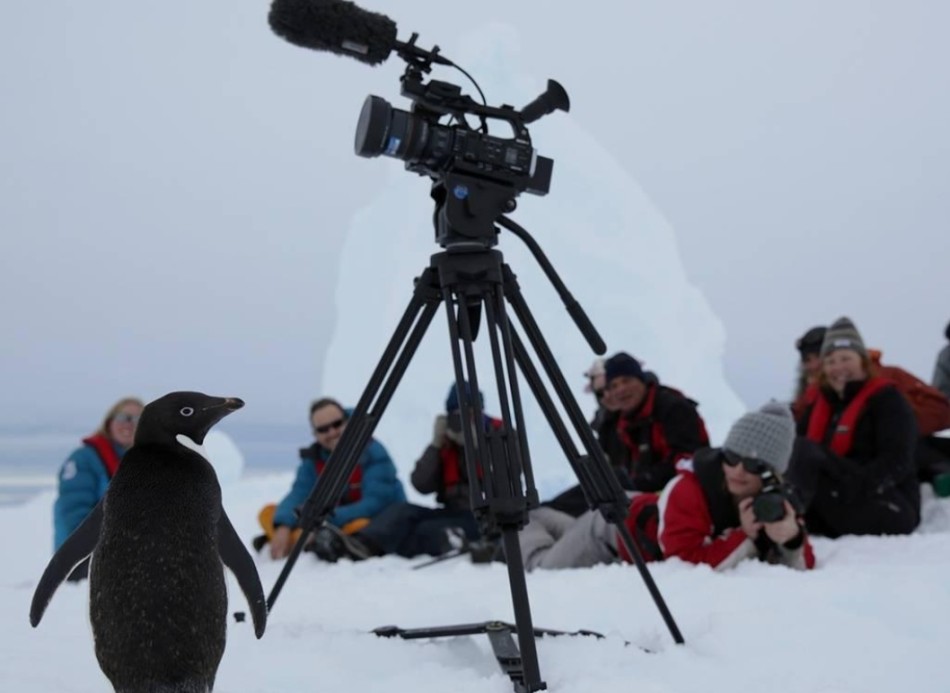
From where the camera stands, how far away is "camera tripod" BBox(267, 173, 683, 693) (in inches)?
50.7

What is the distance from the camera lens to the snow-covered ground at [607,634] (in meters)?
1.26

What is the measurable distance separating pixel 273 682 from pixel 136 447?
1.45 feet

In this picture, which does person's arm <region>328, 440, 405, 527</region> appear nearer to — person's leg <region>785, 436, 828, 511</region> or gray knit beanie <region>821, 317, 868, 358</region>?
person's leg <region>785, 436, 828, 511</region>

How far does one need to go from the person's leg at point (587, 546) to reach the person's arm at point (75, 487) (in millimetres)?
1829

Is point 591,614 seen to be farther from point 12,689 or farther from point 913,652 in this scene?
point 12,689

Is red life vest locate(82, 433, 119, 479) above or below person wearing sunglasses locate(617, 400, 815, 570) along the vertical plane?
below

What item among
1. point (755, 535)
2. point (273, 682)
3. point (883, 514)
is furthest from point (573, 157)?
point (273, 682)

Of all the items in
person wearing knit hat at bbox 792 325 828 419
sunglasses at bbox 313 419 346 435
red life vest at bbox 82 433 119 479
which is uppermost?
person wearing knit hat at bbox 792 325 828 419

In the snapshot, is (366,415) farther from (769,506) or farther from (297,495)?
(297,495)

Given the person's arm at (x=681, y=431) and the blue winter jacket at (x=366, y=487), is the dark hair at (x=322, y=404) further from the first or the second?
the person's arm at (x=681, y=431)

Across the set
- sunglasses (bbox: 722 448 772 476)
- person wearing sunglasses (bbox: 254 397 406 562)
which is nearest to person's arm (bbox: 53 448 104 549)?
person wearing sunglasses (bbox: 254 397 406 562)

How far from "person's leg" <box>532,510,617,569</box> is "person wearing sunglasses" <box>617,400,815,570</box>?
182 millimetres

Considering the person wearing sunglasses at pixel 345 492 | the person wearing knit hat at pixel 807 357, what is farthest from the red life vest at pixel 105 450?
the person wearing knit hat at pixel 807 357

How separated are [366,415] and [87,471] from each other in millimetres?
2285
